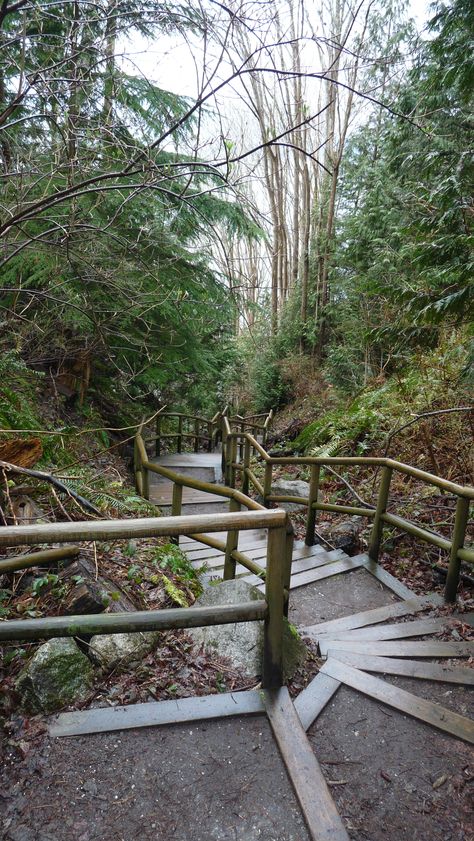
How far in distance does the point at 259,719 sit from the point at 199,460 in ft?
29.1

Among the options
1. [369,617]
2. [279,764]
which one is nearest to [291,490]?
[369,617]

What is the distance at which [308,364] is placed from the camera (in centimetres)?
1553

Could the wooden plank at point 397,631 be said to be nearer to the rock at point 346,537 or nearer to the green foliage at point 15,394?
the rock at point 346,537

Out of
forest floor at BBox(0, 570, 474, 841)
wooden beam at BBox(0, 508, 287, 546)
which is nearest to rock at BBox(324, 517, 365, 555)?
forest floor at BBox(0, 570, 474, 841)

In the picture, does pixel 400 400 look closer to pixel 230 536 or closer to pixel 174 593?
pixel 230 536

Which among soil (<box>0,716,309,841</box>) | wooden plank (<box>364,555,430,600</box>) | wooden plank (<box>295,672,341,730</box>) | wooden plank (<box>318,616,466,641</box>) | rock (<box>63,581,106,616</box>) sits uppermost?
rock (<box>63,581,106,616</box>)

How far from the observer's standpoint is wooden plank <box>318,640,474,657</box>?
2699 millimetres

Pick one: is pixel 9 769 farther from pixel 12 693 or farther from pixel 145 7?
pixel 145 7

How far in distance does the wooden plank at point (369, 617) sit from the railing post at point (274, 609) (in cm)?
102

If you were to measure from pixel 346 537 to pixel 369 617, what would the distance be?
1797 mm

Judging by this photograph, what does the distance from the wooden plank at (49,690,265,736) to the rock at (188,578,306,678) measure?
0.27 m

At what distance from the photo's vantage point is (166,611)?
1981 millimetres

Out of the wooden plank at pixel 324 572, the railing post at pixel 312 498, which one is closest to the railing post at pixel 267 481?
the railing post at pixel 312 498

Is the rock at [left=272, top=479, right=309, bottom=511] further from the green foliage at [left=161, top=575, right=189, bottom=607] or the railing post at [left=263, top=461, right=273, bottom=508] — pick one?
the green foliage at [left=161, top=575, right=189, bottom=607]
